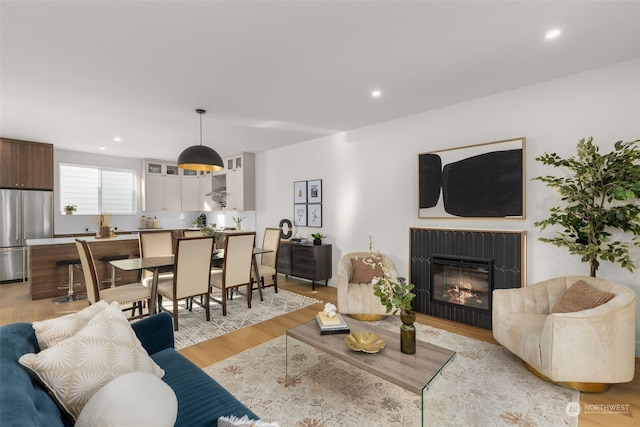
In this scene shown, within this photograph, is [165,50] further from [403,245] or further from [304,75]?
[403,245]

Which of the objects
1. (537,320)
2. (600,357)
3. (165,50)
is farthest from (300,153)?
(600,357)

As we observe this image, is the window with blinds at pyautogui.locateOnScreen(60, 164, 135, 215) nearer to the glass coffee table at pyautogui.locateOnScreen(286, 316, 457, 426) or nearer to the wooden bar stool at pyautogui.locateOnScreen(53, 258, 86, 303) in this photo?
the wooden bar stool at pyautogui.locateOnScreen(53, 258, 86, 303)

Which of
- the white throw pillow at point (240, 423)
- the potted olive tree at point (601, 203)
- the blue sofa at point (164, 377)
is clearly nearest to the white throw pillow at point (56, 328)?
the blue sofa at point (164, 377)

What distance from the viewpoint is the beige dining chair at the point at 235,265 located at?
3672mm

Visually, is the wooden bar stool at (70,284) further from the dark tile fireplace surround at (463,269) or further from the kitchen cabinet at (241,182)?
the dark tile fireplace surround at (463,269)

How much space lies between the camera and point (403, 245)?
409 centimetres

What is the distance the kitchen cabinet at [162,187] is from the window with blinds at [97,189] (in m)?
0.51

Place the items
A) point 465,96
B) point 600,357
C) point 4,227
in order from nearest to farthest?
1. point 600,357
2. point 465,96
3. point 4,227

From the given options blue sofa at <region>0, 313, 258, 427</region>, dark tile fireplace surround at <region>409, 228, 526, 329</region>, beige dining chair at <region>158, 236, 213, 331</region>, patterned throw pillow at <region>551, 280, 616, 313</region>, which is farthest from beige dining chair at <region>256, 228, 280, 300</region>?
patterned throw pillow at <region>551, 280, 616, 313</region>

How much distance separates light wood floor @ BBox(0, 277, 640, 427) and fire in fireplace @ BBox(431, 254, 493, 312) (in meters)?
0.29

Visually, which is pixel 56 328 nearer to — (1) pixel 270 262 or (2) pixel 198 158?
(2) pixel 198 158

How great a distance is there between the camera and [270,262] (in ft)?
16.0

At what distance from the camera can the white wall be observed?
2699 mm

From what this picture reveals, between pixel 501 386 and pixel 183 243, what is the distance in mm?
3271
